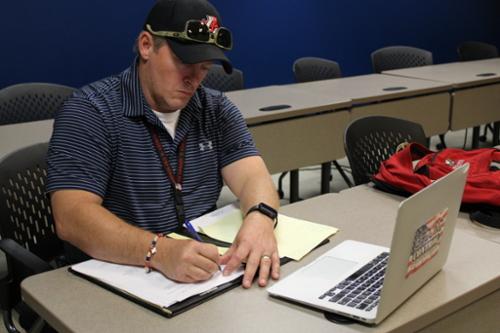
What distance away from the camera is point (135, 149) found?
150 centimetres

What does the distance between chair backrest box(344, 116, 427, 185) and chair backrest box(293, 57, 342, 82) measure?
5.76ft

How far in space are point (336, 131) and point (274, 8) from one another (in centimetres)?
225

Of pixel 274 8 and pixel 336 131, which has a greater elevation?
pixel 274 8

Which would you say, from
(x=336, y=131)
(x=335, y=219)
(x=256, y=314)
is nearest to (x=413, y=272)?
(x=256, y=314)

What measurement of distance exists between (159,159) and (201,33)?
348 millimetres

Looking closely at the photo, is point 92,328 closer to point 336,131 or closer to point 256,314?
point 256,314

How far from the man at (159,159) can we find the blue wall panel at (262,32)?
2.61 meters

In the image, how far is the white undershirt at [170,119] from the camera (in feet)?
5.09

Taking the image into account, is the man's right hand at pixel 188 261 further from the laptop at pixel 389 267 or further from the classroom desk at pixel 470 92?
the classroom desk at pixel 470 92

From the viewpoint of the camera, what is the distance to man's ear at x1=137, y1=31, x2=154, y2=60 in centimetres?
145

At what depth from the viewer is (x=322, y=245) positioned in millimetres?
1370

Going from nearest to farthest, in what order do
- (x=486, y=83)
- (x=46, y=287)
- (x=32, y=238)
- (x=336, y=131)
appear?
(x=46, y=287)
(x=32, y=238)
(x=336, y=131)
(x=486, y=83)

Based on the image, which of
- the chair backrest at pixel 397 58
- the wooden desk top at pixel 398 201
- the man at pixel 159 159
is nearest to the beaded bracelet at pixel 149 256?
the man at pixel 159 159

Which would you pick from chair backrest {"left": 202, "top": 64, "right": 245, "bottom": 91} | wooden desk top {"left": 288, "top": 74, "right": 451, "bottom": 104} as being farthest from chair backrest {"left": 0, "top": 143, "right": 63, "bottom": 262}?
wooden desk top {"left": 288, "top": 74, "right": 451, "bottom": 104}
